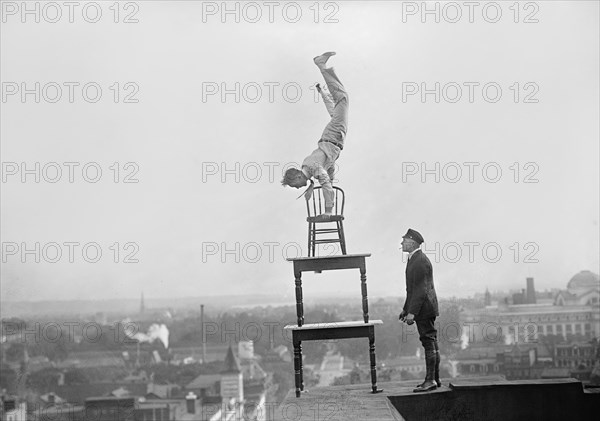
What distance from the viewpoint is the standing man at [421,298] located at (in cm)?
604

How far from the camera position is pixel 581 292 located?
1444cm

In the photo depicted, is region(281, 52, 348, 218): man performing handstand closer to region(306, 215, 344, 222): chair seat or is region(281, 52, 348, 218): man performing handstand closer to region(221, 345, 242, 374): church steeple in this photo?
region(306, 215, 344, 222): chair seat

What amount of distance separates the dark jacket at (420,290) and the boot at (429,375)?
0.36m

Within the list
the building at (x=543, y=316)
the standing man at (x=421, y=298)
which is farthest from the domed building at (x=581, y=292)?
the standing man at (x=421, y=298)

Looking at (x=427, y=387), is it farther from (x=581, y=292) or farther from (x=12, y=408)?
(x=12, y=408)

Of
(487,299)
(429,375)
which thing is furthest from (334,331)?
(487,299)

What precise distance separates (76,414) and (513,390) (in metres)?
11.2

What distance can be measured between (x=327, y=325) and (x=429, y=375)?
100 centimetres

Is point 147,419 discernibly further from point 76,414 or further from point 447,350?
point 447,350

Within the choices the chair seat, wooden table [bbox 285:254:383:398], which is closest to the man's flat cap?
wooden table [bbox 285:254:383:398]

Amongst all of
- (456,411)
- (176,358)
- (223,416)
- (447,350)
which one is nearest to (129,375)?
(176,358)

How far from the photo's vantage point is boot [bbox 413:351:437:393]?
6180mm

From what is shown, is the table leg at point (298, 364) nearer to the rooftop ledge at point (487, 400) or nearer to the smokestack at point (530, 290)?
the rooftop ledge at point (487, 400)

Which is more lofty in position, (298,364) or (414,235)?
(414,235)
